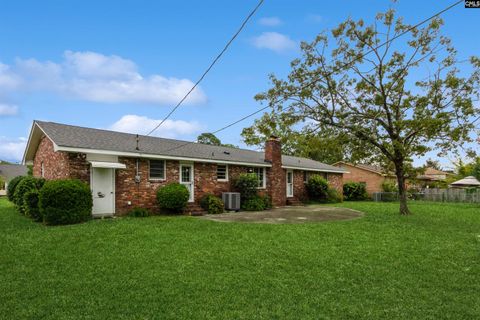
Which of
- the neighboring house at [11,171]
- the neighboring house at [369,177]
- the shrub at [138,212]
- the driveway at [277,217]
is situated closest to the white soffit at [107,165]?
the shrub at [138,212]

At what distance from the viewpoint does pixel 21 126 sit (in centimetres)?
1510

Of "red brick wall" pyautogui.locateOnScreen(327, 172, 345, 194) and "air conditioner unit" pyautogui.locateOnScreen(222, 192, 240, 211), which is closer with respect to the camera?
"air conditioner unit" pyautogui.locateOnScreen(222, 192, 240, 211)

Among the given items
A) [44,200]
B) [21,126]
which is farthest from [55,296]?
[21,126]

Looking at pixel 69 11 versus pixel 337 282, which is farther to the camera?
pixel 69 11

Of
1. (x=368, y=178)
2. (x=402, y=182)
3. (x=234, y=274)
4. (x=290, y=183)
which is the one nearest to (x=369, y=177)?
(x=368, y=178)

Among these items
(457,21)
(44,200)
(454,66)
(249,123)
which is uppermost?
(454,66)

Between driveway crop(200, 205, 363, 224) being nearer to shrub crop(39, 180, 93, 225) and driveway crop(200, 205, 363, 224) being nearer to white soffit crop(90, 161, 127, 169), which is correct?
white soffit crop(90, 161, 127, 169)

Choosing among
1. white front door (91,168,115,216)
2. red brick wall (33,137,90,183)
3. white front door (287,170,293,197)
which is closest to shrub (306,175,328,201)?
white front door (287,170,293,197)

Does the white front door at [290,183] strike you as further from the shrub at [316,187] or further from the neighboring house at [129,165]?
the neighboring house at [129,165]

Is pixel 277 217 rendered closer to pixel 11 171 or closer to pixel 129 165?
pixel 129 165

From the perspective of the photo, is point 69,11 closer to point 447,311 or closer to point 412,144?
point 447,311

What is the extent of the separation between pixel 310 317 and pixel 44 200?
9252 mm

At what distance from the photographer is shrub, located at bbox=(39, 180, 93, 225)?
968 centimetres

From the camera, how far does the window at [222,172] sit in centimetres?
1559
